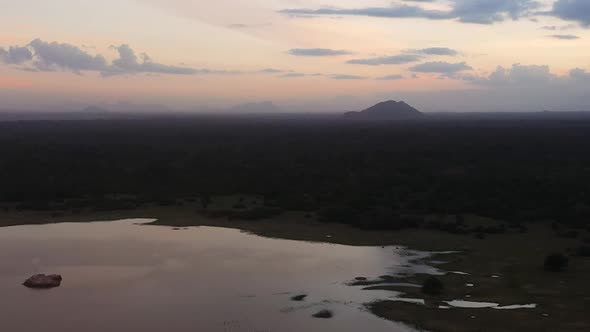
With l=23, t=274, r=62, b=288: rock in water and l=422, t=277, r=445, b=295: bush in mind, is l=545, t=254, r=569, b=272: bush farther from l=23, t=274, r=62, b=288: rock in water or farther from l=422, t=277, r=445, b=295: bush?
l=23, t=274, r=62, b=288: rock in water

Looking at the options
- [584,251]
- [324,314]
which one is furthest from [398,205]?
[324,314]

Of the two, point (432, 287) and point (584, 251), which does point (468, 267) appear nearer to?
point (432, 287)

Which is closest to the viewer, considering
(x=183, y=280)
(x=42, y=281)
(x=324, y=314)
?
(x=324, y=314)

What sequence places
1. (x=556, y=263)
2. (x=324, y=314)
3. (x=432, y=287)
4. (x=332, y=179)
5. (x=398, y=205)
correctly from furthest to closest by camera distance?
(x=332, y=179), (x=398, y=205), (x=556, y=263), (x=432, y=287), (x=324, y=314)

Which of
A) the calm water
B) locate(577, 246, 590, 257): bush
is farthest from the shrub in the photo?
locate(577, 246, 590, 257): bush

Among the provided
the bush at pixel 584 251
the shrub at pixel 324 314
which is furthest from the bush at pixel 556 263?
the shrub at pixel 324 314

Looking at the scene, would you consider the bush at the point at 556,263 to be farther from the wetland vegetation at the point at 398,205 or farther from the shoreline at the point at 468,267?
the shoreline at the point at 468,267
